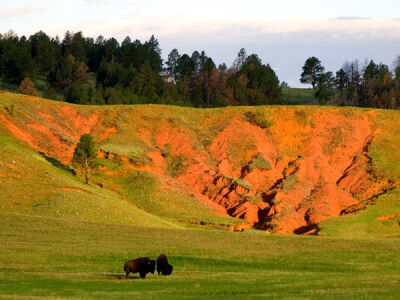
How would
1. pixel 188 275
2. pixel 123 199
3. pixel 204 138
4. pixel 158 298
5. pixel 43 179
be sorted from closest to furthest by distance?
pixel 158 298, pixel 188 275, pixel 43 179, pixel 123 199, pixel 204 138

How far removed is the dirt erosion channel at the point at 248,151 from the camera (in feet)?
325

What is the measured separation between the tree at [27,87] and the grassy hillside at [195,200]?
42756 mm

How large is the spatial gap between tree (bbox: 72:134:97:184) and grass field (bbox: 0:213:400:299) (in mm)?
23164

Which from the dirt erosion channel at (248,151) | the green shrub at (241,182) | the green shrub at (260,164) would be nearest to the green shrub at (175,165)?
the dirt erosion channel at (248,151)

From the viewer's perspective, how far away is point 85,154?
92.2 m

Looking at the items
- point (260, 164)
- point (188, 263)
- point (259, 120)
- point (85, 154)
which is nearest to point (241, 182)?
point (260, 164)

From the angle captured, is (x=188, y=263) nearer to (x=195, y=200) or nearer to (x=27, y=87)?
(x=195, y=200)

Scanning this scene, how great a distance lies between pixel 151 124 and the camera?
113188mm

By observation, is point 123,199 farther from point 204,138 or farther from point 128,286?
point 128,286

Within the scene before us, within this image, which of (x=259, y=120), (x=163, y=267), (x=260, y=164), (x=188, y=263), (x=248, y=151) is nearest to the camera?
(x=163, y=267)

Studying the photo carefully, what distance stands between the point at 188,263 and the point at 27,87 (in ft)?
359

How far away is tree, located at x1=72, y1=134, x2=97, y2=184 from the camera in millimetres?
91812

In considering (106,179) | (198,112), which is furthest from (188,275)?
(198,112)

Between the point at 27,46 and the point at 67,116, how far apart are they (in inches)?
3023
